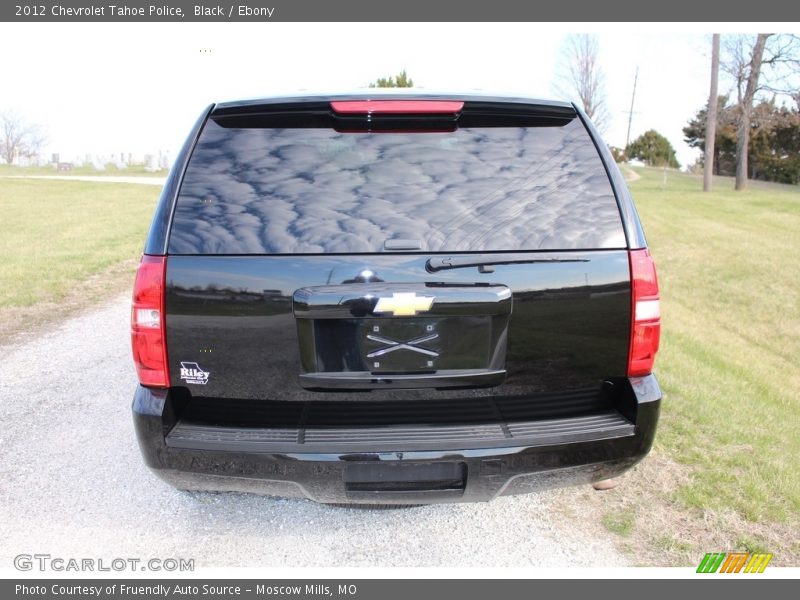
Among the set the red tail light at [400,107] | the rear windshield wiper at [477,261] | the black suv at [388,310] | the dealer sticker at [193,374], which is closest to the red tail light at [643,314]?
the black suv at [388,310]

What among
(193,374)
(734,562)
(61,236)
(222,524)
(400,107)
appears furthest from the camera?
(61,236)

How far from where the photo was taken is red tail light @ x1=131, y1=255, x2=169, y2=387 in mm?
2160

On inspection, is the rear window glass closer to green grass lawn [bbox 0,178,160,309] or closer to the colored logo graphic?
the colored logo graphic

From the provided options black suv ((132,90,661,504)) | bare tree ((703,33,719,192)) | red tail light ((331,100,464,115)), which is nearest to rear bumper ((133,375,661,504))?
black suv ((132,90,661,504))

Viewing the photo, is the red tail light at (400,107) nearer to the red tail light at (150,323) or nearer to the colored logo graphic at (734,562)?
the red tail light at (150,323)

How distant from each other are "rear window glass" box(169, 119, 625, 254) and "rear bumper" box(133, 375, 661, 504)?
2.34 feet

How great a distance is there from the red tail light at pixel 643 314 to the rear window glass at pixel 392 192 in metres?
0.12

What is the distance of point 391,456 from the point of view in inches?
84.6

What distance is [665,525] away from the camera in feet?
9.24

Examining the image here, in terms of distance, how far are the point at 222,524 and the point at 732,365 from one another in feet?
17.9

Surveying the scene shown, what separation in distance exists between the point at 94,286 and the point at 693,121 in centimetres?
5717

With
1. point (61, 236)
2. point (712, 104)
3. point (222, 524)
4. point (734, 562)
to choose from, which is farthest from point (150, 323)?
point (712, 104)

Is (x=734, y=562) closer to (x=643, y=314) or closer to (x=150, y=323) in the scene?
(x=643, y=314)

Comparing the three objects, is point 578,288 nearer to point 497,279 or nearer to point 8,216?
point 497,279
